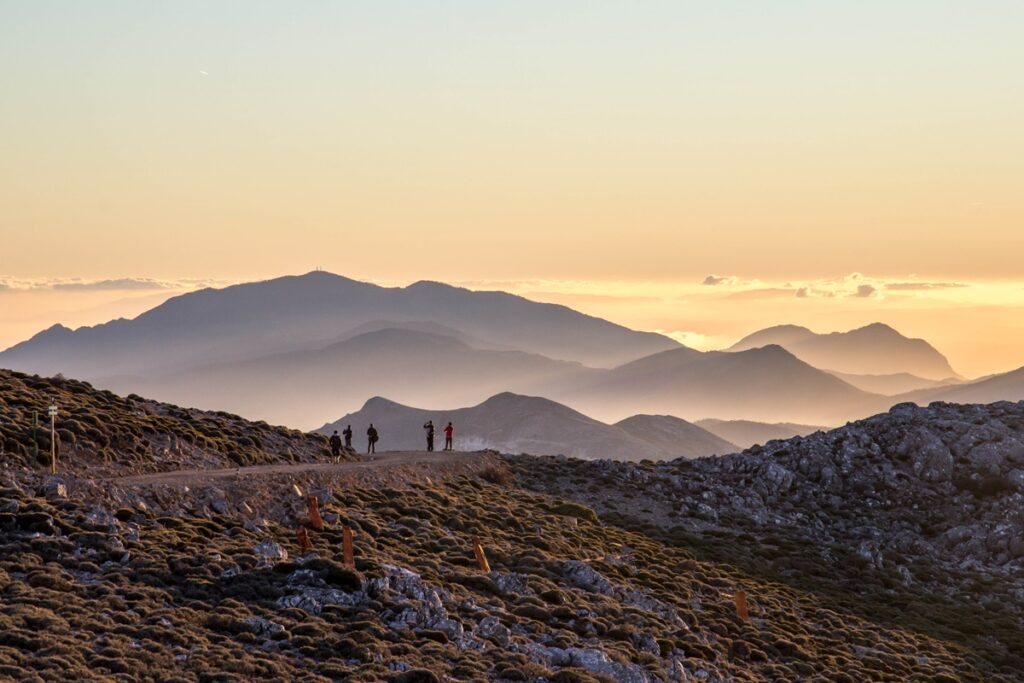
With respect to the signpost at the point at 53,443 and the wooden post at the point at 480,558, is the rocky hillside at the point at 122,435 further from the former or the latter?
the wooden post at the point at 480,558

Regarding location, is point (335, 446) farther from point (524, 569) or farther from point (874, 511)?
point (874, 511)

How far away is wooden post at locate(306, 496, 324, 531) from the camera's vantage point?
50.2 m

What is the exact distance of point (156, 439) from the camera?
66.5m

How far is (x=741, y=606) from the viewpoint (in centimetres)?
5712

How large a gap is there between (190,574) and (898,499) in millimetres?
59284

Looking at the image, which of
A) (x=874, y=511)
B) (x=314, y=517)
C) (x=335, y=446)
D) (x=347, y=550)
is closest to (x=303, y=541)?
(x=347, y=550)

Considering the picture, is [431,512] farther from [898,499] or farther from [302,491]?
[898,499]

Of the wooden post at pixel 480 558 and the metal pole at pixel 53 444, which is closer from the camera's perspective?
the wooden post at pixel 480 558

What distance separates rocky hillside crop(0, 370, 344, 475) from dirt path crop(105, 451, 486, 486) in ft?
10.0

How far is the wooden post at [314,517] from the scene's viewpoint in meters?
50.2

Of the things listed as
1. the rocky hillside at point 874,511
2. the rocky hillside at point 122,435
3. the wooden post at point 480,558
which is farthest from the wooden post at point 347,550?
the rocky hillside at point 874,511

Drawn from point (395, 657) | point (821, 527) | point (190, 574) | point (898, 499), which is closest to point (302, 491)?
point (190, 574)

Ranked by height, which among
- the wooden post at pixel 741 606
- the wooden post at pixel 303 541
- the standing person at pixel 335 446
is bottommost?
the wooden post at pixel 741 606

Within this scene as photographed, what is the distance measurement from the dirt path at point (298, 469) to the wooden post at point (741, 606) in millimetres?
20623
